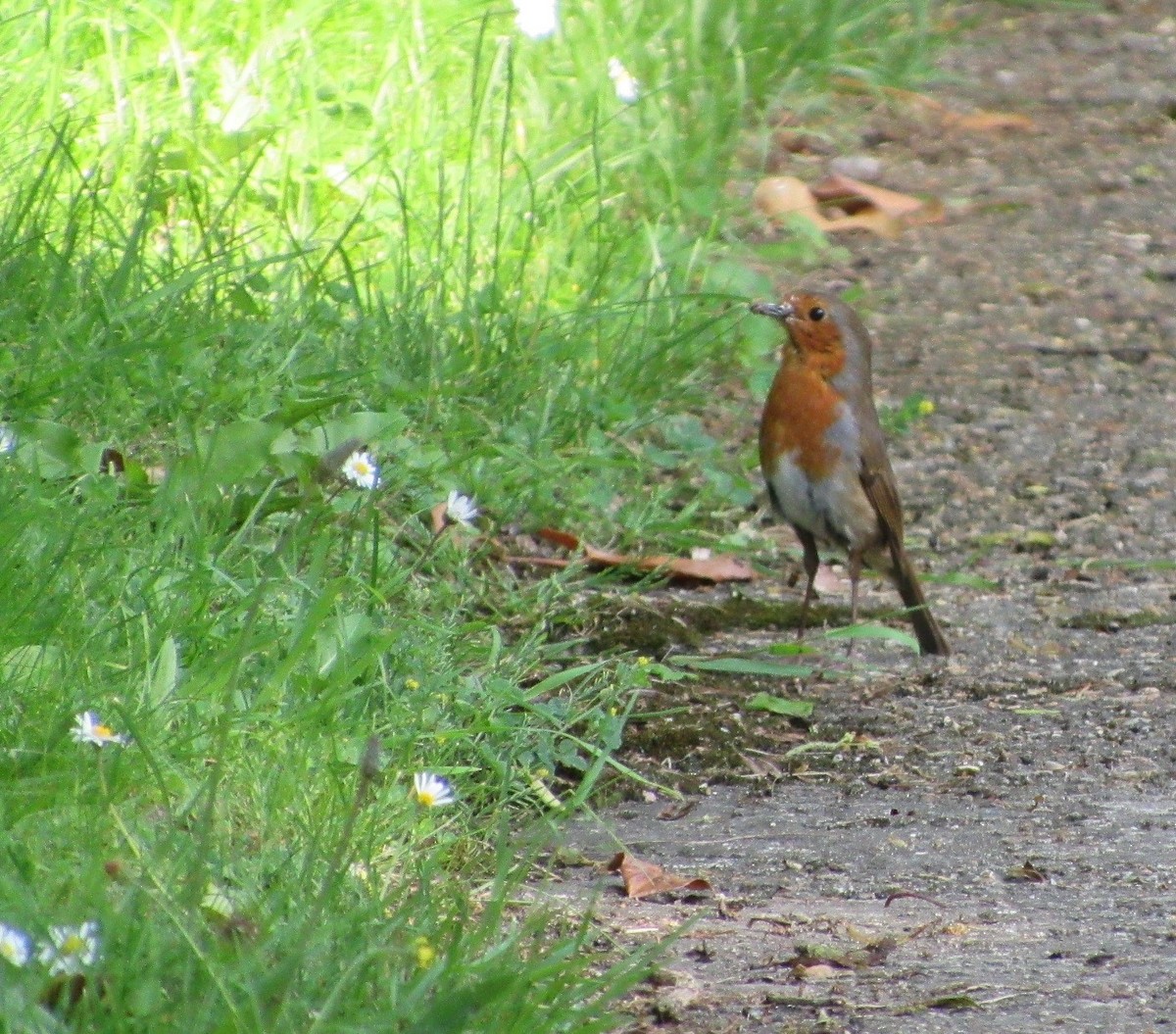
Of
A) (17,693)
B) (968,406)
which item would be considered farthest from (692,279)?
(17,693)

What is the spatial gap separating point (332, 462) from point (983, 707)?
1.84 meters

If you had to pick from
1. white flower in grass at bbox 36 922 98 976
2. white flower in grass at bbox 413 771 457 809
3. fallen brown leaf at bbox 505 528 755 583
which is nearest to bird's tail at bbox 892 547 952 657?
fallen brown leaf at bbox 505 528 755 583

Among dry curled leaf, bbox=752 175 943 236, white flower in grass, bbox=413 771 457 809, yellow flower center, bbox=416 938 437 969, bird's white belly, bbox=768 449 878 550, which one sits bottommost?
bird's white belly, bbox=768 449 878 550

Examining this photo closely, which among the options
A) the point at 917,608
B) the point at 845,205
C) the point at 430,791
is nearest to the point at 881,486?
the point at 917,608

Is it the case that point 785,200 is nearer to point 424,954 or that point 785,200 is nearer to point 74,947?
point 424,954

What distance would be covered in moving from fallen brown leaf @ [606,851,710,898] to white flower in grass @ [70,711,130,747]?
734 mm

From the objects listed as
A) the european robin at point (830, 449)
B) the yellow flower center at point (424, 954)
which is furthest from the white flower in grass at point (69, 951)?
the european robin at point (830, 449)

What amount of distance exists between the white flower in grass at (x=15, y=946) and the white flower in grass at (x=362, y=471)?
5.05ft

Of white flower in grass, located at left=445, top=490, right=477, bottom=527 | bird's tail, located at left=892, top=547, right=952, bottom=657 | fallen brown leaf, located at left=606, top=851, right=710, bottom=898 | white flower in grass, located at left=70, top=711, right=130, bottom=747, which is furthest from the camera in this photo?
bird's tail, located at left=892, top=547, right=952, bottom=657

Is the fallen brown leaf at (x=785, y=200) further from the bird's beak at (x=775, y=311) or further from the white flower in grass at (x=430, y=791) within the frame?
the white flower in grass at (x=430, y=791)

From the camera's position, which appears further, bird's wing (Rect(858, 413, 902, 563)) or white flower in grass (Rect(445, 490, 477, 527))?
bird's wing (Rect(858, 413, 902, 563))

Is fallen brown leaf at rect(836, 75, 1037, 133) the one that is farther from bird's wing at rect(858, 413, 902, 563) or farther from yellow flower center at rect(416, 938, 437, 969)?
yellow flower center at rect(416, 938, 437, 969)

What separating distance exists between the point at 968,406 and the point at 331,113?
186 centimetres

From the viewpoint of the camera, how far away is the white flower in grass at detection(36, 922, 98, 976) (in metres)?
1.94
